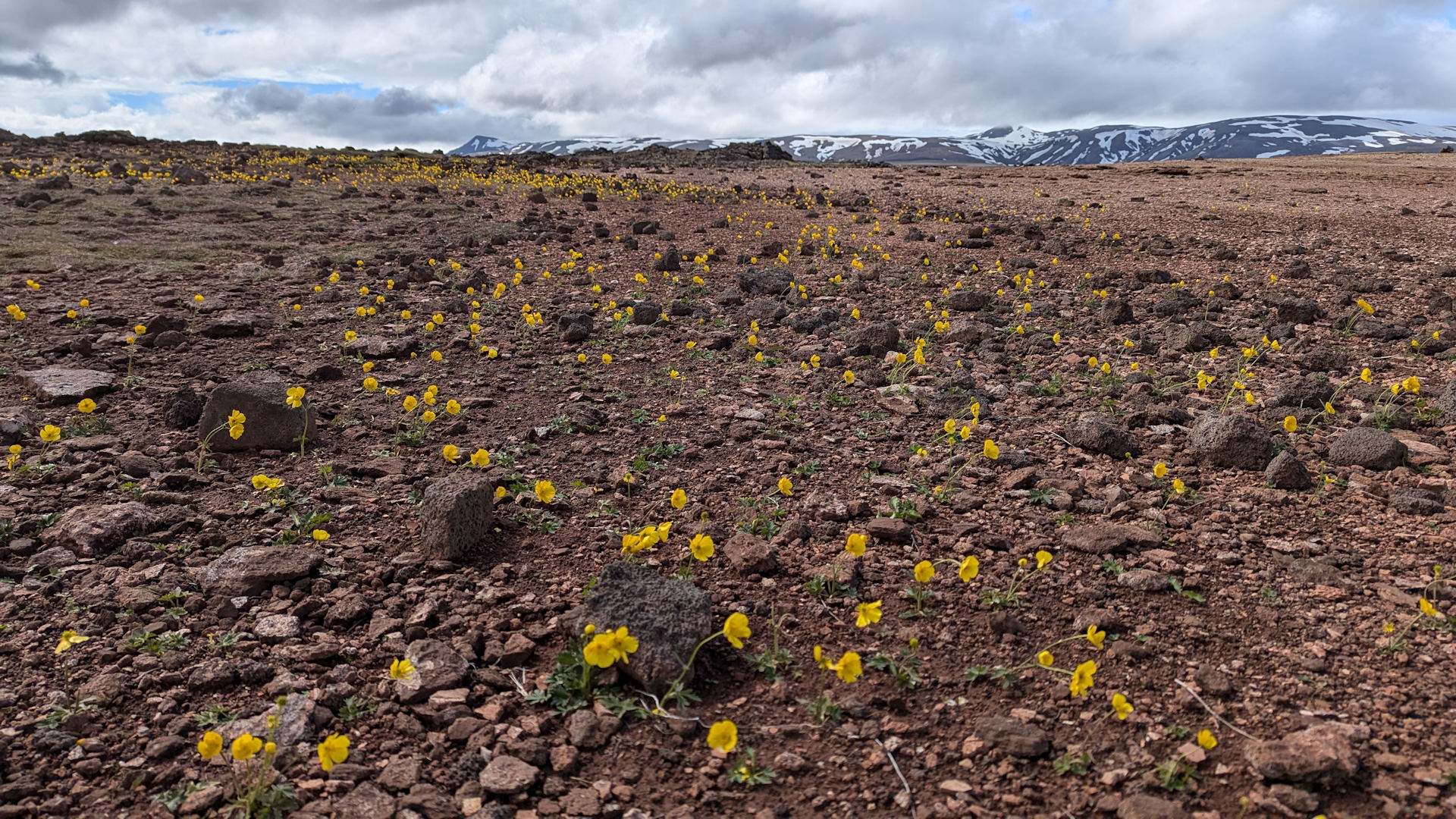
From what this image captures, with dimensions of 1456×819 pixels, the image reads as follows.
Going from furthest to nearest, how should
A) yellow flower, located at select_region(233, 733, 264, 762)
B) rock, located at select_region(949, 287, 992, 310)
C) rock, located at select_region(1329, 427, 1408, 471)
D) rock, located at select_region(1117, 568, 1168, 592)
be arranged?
1. rock, located at select_region(949, 287, 992, 310)
2. rock, located at select_region(1329, 427, 1408, 471)
3. rock, located at select_region(1117, 568, 1168, 592)
4. yellow flower, located at select_region(233, 733, 264, 762)

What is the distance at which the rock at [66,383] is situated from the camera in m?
5.82

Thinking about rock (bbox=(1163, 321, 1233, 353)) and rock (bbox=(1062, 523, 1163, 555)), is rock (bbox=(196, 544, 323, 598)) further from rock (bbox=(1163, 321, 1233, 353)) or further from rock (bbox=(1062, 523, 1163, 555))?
rock (bbox=(1163, 321, 1233, 353))

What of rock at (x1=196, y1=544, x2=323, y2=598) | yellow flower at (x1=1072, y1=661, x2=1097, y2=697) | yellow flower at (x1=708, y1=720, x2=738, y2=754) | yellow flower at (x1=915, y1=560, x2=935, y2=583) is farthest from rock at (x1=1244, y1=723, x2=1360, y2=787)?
rock at (x1=196, y1=544, x2=323, y2=598)

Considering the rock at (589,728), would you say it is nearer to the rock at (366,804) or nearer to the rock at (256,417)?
the rock at (366,804)

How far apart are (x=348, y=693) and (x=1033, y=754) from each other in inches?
105

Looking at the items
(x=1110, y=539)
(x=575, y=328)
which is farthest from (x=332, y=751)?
(x=575, y=328)

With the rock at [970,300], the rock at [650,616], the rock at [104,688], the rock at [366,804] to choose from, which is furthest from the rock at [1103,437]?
the rock at [104,688]

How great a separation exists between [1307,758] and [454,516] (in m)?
3.74

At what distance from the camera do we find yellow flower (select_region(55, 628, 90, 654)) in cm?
320

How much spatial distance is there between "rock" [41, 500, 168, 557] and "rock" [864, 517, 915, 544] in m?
3.83

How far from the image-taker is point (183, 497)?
4465 mm

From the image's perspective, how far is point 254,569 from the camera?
3.77m

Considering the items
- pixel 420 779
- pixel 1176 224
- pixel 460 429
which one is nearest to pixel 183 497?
pixel 460 429

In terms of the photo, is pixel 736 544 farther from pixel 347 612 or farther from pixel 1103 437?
pixel 1103 437
